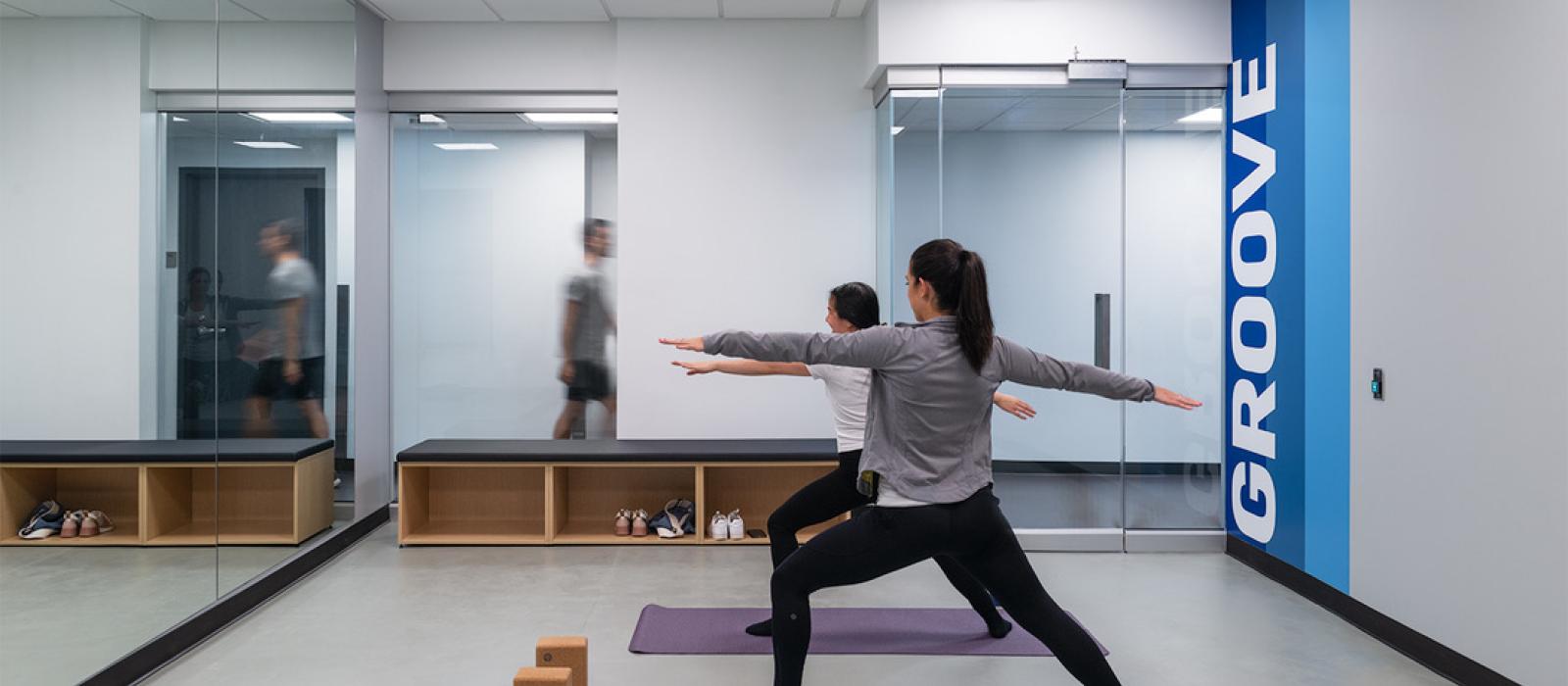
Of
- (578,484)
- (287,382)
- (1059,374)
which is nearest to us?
(1059,374)

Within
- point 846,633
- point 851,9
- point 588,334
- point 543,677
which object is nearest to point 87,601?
point 543,677

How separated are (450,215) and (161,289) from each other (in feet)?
8.57

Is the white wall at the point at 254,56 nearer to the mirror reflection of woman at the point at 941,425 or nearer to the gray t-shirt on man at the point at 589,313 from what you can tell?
the gray t-shirt on man at the point at 589,313

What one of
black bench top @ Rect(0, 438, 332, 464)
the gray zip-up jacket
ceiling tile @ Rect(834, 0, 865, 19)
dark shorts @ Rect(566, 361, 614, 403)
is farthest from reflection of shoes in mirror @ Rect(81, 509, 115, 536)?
ceiling tile @ Rect(834, 0, 865, 19)

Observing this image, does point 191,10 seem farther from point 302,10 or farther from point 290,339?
point 290,339

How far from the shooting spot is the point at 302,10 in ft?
14.8

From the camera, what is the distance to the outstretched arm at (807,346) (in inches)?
96.7

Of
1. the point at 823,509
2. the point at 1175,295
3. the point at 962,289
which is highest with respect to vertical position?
the point at 1175,295

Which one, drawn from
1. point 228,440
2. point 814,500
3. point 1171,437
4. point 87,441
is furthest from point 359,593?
point 1171,437

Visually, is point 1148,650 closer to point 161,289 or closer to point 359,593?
point 359,593

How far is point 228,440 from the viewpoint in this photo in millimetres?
3863

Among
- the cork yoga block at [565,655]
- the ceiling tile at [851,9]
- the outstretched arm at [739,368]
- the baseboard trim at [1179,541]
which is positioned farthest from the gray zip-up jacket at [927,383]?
the ceiling tile at [851,9]

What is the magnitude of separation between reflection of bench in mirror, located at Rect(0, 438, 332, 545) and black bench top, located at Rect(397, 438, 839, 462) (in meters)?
0.63

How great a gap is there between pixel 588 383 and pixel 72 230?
3.26 metres
